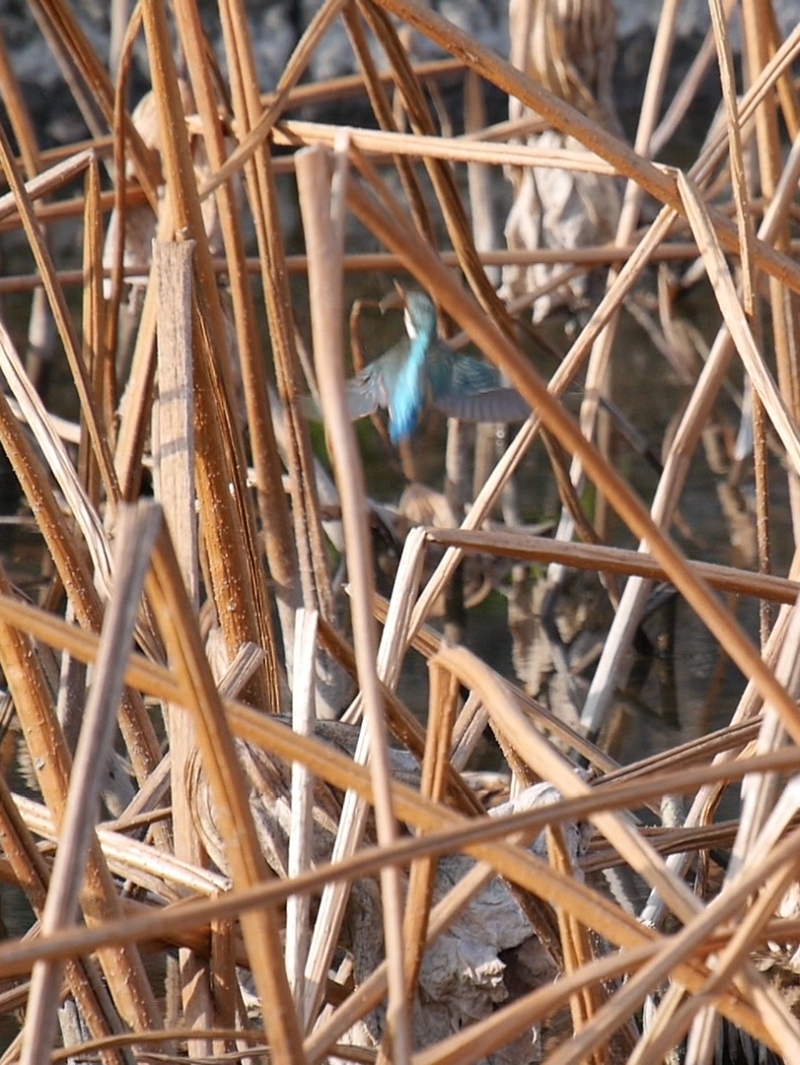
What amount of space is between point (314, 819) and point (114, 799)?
1.26 ft

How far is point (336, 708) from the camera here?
1341 mm

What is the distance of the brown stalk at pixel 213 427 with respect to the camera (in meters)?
0.83

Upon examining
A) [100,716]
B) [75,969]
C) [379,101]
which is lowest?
[75,969]

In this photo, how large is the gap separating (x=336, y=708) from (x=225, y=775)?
2.59 feet

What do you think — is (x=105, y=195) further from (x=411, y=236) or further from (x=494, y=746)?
(x=411, y=236)

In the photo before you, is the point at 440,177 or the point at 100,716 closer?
the point at 100,716

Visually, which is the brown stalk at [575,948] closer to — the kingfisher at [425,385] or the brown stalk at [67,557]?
the brown stalk at [67,557]

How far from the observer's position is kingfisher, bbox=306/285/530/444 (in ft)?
3.76

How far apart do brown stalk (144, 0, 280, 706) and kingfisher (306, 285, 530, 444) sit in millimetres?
239

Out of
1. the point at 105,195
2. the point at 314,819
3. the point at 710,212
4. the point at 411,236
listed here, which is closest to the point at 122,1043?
the point at 314,819

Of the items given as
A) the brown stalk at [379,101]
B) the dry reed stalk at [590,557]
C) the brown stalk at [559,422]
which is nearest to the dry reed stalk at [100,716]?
the brown stalk at [559,422]

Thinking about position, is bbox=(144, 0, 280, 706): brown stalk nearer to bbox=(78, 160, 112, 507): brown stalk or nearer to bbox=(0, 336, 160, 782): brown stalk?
bbox=(0, 336, 160, 782): brown stalk

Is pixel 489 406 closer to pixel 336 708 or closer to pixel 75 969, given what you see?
pixel 336 708

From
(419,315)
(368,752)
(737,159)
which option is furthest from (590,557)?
(419,315)
